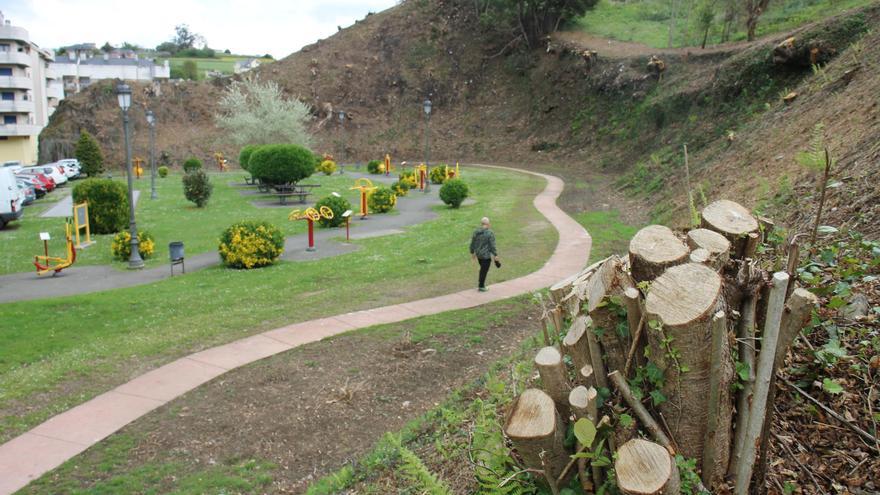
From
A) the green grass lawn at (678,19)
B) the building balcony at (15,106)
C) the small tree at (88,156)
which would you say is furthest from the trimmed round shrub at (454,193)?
the building balcony at (15,106)

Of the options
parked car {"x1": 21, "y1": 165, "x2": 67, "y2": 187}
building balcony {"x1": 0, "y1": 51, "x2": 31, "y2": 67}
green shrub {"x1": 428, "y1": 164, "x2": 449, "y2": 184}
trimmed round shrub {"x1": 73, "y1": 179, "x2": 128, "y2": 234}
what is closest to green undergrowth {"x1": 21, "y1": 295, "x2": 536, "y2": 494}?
trimmed round shrub {"x1": 73, "y1": 179, "x2": 128, "y2": 234}

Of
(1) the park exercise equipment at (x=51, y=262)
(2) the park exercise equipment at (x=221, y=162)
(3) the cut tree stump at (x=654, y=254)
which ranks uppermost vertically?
(2) the park exercise equipment at (x=221, y=162)

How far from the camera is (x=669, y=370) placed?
325cm

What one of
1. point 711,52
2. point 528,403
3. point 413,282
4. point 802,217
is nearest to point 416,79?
point 711,52

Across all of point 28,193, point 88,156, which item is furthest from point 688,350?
point 88,156

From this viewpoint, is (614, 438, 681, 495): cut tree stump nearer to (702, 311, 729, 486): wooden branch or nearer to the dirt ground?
(702, 311, 729, 486): wooden branch

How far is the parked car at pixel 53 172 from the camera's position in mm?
34625

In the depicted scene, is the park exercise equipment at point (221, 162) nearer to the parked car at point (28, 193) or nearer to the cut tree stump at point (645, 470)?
the parked car at point (28, 193)

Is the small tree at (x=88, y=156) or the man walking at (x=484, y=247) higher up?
the small tree at (x=88, y=156)

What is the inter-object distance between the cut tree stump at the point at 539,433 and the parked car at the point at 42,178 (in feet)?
117

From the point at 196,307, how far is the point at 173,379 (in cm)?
358

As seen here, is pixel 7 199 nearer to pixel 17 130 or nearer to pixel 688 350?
pixel 688 350

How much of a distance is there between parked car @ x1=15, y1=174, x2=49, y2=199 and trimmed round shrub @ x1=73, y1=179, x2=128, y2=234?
12.1 meters

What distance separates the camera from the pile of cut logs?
3109 millimetres
